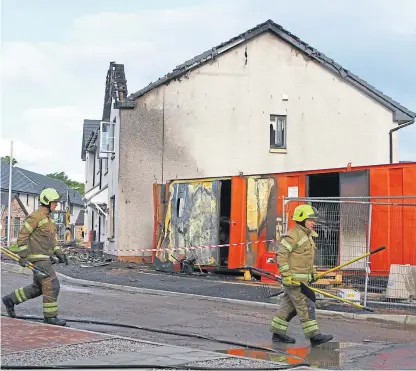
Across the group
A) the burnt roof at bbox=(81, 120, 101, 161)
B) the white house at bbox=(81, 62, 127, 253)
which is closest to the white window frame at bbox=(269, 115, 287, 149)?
the white house at bbox=(81, 62, 127, 253)

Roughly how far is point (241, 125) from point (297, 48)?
3.56m

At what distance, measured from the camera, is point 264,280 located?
17969 mm

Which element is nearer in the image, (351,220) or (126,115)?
(351,220)

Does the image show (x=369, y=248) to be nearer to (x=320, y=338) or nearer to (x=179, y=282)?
(x=179, y=282)

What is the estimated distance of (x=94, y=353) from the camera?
7.55 metres

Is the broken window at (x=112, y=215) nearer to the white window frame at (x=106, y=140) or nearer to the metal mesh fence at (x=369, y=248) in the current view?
the white window frame at (x=106, y=140)

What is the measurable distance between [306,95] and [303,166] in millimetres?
2584

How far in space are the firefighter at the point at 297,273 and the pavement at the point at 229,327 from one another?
273 mm

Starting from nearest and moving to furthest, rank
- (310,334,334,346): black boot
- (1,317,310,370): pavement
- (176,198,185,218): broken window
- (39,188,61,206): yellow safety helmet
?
(1,317,310,370): pavement
(310,334,334,346): black boot
(39,188,61,206): yellow safety helmet
(176,198,185,218): broken window

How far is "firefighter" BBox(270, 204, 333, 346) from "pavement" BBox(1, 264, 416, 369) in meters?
0.27

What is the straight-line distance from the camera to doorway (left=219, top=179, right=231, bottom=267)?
20125 mm

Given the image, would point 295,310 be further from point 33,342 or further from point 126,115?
point 126,115

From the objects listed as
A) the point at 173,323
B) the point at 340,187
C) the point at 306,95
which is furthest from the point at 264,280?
the point at 306,95

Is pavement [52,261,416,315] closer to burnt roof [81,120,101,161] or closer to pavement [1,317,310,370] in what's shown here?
pavement [1,317,310,370]
